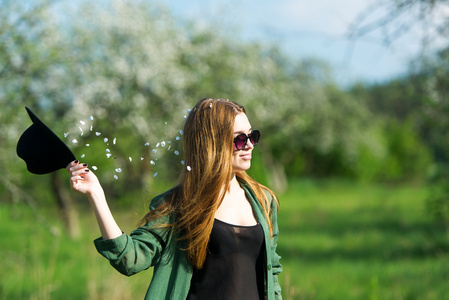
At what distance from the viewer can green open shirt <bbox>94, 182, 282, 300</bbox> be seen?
2.23m

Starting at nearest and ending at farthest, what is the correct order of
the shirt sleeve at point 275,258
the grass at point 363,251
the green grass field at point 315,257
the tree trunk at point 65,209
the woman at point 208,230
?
the woman at point 208,230
the shirt sleeve at point 275,258
the green grass field at point 315,257
the grass at point 363,251
the tree trunk at point 65,209

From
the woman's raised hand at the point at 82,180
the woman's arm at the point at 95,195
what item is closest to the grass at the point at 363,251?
the woman's arm at the point at 95,195

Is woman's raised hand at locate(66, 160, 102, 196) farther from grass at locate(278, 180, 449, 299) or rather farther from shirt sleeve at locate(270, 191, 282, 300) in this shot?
grass at locate(278, 180, 449, 299)

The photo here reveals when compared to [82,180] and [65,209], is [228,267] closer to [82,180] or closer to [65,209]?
[82,180]

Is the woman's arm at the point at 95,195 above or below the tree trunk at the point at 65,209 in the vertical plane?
below

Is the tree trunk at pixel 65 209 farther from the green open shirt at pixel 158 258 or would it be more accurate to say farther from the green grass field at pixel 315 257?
the green open shirt at pixel 158 258

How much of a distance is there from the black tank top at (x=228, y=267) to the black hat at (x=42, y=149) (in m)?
0.77

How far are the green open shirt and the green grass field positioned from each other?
20 cm

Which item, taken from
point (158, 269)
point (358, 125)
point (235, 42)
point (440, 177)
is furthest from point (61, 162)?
point (358, 125)

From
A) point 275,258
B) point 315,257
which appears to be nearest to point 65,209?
point 315,257

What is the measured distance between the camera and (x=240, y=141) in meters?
2.52

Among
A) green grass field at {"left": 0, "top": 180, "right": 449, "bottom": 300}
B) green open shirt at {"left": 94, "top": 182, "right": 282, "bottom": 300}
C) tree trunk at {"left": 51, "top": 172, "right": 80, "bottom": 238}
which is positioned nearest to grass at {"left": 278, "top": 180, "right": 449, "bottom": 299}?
green grass field at {"left": 0, "top": 180, "right": 449, "bottom": 300}

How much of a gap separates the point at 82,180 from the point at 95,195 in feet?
0.29

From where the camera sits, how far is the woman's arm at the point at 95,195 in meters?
2.19
